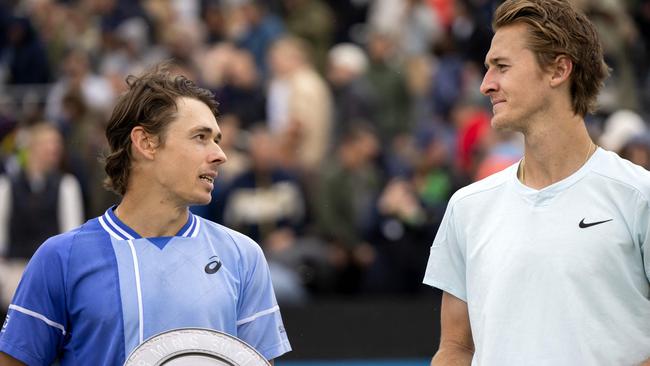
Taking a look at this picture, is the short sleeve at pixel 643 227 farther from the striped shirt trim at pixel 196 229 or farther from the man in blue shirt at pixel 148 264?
the striped shirt trim at pixel 196 229

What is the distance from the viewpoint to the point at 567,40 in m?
4.59

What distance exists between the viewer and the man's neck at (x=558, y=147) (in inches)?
181

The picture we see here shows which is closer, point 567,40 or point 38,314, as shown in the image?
point 567,40

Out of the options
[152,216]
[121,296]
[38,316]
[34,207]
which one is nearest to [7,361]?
[38,316]

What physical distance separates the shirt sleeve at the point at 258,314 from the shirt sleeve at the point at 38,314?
604mm

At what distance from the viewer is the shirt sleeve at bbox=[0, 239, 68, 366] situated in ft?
15.4

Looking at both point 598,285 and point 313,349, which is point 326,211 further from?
point 598,285

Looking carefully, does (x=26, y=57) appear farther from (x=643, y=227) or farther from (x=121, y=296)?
(x=643, y=227)

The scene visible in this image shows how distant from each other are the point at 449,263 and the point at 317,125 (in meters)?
8.76

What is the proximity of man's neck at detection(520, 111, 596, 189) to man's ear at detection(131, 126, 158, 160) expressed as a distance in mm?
1292

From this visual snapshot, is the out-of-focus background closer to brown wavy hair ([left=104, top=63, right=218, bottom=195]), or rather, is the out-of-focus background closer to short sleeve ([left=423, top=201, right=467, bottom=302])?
short sleeve ([left=423, top=201, right=467, bottom=302])

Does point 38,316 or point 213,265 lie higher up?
point 213,265

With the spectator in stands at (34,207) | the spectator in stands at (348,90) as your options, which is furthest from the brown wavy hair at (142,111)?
the spectator in stands at (348,90)

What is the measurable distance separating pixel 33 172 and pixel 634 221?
7642 mm
